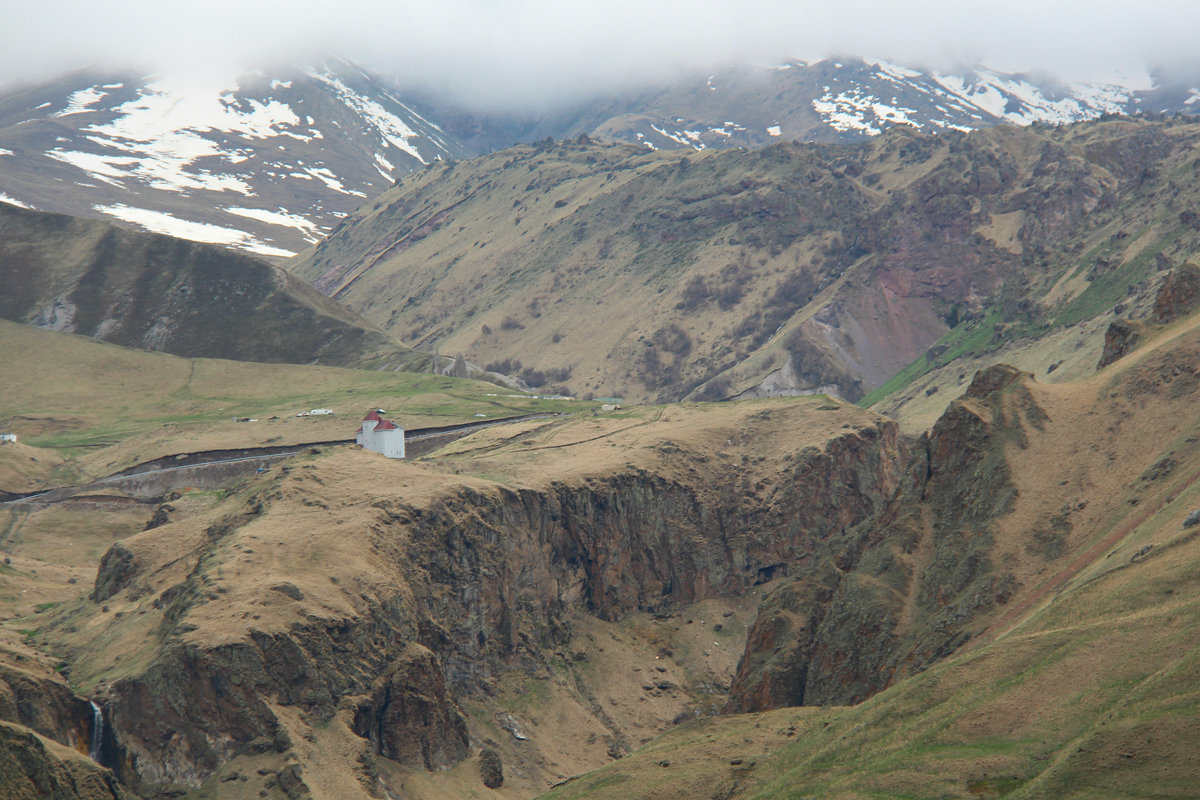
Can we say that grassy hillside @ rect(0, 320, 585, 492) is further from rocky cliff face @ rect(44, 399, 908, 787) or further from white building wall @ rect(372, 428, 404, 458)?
rocky cliff face @ rect(44, 399, 908, 787)

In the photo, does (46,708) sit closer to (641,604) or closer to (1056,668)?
(1056,668)

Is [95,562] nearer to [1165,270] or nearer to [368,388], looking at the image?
[368,388]

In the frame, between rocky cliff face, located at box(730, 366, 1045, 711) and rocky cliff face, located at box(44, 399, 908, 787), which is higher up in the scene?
rocky cliff face, located at box(730, 366, 1045, 711)

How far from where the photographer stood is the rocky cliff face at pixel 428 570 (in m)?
71.4

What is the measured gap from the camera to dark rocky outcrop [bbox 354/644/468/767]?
79.0m

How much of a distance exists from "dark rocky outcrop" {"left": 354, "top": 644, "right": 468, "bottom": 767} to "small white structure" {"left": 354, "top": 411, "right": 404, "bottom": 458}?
39.4 meters

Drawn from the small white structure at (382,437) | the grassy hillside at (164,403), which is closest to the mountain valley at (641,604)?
the grassy hillside at (164,403)

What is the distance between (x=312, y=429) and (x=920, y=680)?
3966 inches

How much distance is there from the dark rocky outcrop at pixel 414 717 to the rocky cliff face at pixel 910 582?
2042 centimetres

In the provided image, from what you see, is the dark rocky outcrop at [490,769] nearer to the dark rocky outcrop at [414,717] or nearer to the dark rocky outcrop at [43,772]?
the dark rocky outcrop at [414,717]

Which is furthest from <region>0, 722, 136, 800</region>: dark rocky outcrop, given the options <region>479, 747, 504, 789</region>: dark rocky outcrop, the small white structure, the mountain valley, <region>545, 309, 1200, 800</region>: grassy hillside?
the small white structure

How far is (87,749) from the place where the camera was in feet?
229

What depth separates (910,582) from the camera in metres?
83.2

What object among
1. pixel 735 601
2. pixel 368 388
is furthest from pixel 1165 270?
pixel 368 388
